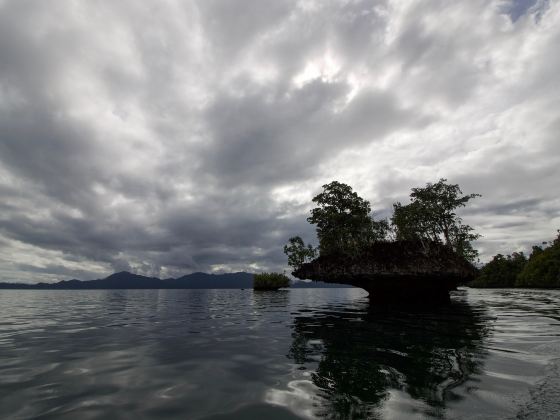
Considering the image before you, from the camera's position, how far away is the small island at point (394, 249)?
3409 centimetres

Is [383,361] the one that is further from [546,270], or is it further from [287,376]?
[546,270]

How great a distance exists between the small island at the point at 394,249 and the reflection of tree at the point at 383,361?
1926cm

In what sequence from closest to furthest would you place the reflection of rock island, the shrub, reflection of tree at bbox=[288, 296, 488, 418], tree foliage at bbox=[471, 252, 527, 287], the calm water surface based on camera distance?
the calm water surface → reflection of tree at bbox=[288, 296, 488, 418] → the reflection of rock island → the shrub → tree foliage at bbox=[471, 252, 527, 287]

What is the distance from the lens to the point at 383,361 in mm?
8922

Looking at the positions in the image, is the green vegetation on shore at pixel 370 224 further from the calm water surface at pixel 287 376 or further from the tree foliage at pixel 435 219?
the calm water surface at pixel 287 376

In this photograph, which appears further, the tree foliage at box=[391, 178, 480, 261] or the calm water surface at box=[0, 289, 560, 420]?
the tree foliage at box=[391, 178, 480, 261]

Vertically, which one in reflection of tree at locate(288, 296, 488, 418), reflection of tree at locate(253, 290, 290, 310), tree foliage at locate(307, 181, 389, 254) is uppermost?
tree foliage at locate(307, 181, 389, 254)

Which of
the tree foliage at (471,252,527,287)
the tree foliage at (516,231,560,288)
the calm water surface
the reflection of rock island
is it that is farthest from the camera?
the tree foliage at (471,252,527,287)

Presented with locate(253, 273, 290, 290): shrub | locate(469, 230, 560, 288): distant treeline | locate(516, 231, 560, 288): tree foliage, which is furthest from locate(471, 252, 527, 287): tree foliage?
locate(253, 273, 290, 290): shrub

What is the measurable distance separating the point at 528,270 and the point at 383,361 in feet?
447

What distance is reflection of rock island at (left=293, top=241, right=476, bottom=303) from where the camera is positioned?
3322 cm

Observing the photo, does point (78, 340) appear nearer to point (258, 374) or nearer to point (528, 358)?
point (258, 374)

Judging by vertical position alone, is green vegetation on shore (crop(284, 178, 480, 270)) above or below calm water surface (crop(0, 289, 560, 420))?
above

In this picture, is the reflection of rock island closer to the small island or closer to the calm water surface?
the small island
